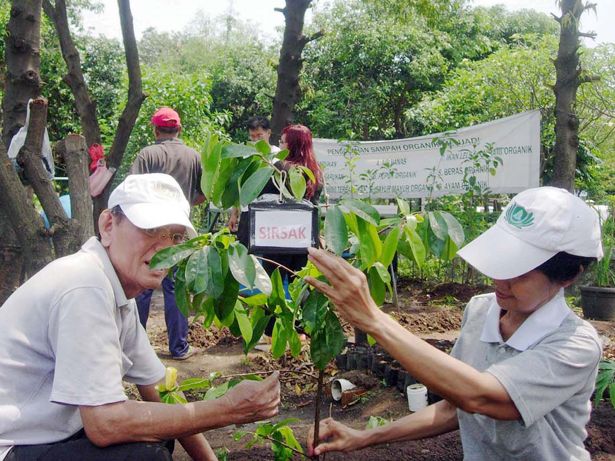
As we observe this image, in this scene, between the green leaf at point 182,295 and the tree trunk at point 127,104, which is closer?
the green leaf at point 182,295

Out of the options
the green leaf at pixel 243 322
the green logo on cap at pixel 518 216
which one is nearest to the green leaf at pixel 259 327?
the green leaf at pixel 243 322

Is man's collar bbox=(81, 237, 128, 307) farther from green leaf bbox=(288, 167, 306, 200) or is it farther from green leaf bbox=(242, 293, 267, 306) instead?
green leaf bbox=(288, 167, 306, 200)

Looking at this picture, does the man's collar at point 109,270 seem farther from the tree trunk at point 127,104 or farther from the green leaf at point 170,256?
the tree trunk at point 127,104

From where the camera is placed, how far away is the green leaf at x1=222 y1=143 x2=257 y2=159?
1.93m

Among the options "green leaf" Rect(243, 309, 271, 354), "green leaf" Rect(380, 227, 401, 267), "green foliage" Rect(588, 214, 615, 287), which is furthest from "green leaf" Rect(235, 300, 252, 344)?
"green foliage" Rect(588, 214, 615, 287)

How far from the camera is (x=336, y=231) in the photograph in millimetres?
1873

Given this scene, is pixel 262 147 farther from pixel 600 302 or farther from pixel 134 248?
pixel 600 302

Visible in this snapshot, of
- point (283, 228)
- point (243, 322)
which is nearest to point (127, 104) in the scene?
point (283, 228)

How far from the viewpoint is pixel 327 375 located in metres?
4.55

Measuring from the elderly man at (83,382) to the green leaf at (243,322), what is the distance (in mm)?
322

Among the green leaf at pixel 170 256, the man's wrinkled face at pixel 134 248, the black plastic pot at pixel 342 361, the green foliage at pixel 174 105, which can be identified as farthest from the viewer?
the green foliage at pixel 174 105

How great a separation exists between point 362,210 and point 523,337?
54 centimetres

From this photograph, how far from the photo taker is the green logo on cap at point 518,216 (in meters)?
1.72

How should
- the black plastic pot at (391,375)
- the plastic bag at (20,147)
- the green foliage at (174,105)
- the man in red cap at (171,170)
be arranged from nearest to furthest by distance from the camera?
the plastic bag at (20,147), the black plastic pot at (391,375), the man in red cap at (171,170), the green foliage at (174,105)
